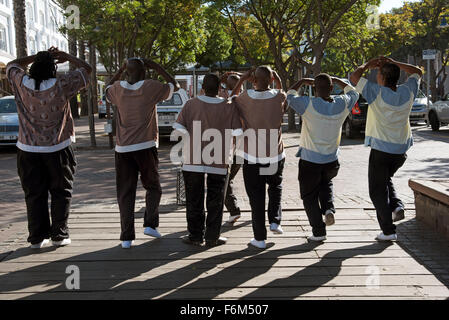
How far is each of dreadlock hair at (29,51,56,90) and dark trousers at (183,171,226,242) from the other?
1.60 meters

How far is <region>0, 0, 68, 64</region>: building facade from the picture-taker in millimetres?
35656

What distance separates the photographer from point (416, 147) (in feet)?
45.4

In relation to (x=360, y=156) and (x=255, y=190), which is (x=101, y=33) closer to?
(x=360, y=156)

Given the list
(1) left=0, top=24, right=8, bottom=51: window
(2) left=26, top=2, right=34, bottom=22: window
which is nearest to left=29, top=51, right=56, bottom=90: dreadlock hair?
(1) left=0, top=24, right=8, bottom=51: window

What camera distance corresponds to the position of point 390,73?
5.06 meters

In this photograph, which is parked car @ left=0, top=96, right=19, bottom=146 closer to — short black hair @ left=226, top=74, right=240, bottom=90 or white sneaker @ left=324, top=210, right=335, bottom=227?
short black hair @ left=226, top=74, right=240, bottom=90

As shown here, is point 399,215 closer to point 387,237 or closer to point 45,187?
point 387,237

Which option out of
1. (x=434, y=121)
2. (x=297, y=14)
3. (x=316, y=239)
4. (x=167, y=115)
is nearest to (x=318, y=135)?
(x=316, y=239)

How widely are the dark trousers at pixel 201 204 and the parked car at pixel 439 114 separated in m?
14.8

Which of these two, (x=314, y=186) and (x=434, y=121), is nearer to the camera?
(x=314, y=186)

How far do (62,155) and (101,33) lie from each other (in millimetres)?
11943

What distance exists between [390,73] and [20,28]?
48.0ft

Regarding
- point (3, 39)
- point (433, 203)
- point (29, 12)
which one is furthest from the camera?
point (29, 12)
